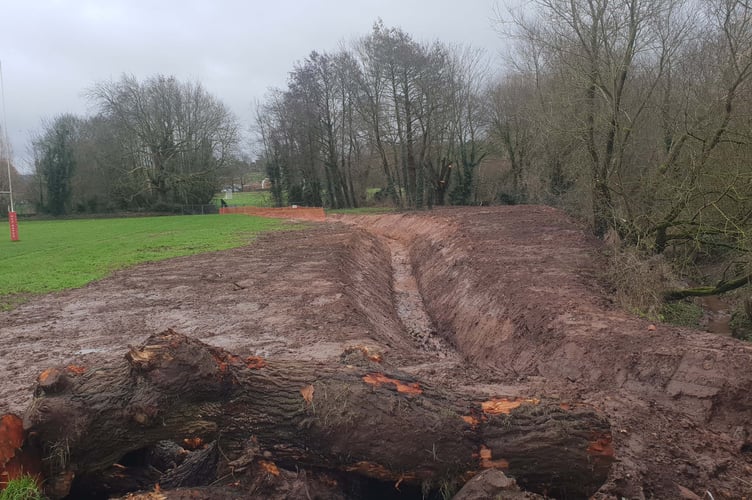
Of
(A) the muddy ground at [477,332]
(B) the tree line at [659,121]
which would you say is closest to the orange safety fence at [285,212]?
(A) the muddy ground at [477,332]

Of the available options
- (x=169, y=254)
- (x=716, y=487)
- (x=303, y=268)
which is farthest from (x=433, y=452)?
(x=169, y=254)

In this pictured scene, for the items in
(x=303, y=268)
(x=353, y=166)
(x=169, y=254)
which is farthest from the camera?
(x=353, y=166)

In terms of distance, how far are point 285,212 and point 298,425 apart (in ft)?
140

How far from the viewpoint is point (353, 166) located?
48781 mm

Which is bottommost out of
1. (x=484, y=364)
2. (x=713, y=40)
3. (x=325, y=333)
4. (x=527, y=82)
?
(x=484, y=364)

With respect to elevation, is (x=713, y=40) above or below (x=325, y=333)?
above

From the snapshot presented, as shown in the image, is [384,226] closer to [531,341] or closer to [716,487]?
[531,341]

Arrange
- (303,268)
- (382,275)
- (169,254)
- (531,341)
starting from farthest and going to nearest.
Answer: (169,254)
(382,275)
(303,268)
(531,341)

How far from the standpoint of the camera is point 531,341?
7766 mm

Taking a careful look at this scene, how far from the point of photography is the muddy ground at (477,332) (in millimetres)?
4887

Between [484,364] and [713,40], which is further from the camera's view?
[713,40]

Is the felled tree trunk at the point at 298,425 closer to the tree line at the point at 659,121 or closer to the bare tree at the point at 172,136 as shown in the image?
the tree line at the point at 659,121

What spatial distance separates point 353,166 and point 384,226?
21230 millimetres

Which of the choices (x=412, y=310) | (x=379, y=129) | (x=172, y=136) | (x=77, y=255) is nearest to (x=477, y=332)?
(x=412, y=310)
